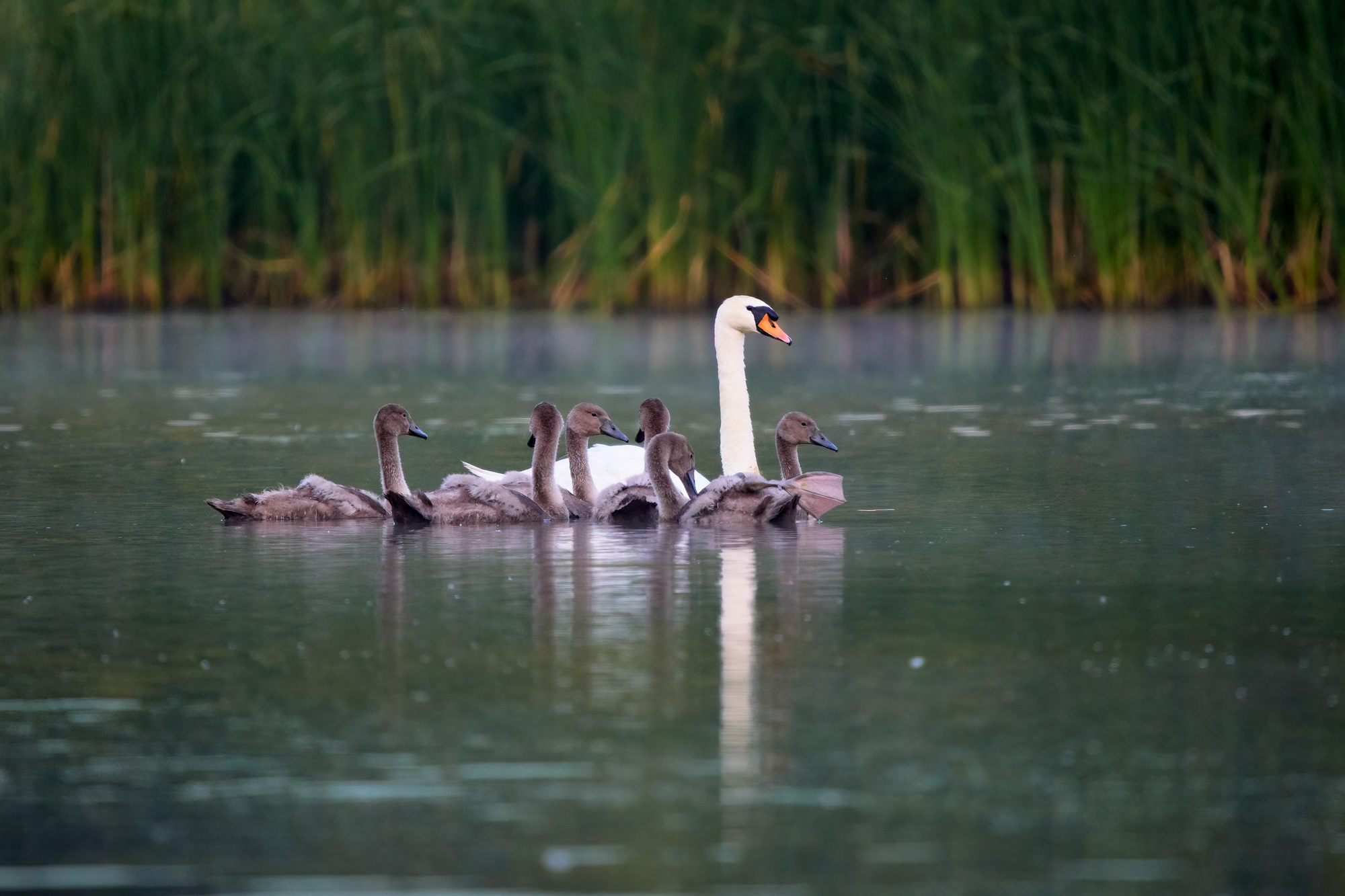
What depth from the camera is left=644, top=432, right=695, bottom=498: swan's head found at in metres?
8.41

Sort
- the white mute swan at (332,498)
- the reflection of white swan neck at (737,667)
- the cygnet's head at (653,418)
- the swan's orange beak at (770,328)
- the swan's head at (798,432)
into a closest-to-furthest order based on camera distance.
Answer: the reflection of white swan neck at (737,667)
the white mute swan at (332,498)
the swan's head at (798,432)
the cygnet's head at (653,418)
the swan's orange beak at (770,328)

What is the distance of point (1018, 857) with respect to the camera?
3.73m

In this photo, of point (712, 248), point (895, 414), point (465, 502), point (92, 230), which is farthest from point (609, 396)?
point (92, 230)

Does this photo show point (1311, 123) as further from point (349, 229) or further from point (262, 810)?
point (262, 810)

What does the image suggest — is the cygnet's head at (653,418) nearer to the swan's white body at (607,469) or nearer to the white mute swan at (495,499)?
the swan's white body at (607,469)

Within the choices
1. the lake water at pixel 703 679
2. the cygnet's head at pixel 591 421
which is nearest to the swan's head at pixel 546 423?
the cygnet's head at pixel 591 421

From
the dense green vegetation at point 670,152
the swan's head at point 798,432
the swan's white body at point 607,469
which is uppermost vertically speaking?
the dense green vegetation at point 670,152

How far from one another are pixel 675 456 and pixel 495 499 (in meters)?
0.65

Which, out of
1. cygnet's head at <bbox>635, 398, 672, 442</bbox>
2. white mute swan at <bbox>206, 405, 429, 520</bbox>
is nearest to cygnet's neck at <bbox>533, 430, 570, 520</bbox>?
white mute swan at <bbox>206, 405, 429, 520</bbox>

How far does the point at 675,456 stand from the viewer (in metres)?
8.49

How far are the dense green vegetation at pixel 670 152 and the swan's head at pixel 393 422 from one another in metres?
10.8

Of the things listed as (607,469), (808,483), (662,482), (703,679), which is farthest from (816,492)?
(703,679)

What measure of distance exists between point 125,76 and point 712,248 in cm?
521

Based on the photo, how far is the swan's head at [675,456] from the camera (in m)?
8.41
